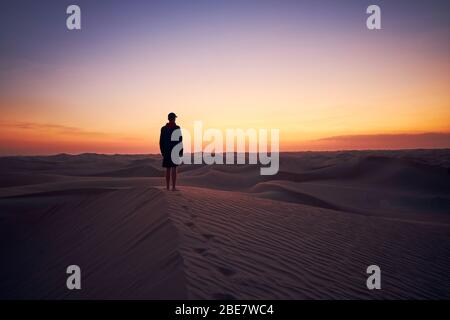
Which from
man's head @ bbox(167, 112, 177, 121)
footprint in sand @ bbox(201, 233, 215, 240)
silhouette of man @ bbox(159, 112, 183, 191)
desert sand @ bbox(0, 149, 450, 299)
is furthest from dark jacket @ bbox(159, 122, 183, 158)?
footprint in sand @ bbox(201, 233, 215, 240)

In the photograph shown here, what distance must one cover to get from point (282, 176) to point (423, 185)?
37.0 ft

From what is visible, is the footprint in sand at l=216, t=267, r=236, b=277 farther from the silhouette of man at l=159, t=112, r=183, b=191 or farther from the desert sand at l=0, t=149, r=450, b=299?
the silhouette of man at l=159, t=112, r=183, b=191

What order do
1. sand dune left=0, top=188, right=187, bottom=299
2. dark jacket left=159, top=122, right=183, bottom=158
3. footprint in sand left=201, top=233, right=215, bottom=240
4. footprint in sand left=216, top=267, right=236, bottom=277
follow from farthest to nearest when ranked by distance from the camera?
dark jacket left=159, top=122, right=183, bottom=158
footprint in sand left=201, top=233, right=215, bottom=240
sand dune left=0, top=188, right=187, bottom=299
footprint in sand left=216, top=267, right=236, bottom=277

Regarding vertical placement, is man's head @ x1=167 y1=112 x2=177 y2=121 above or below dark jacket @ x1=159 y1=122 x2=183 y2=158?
above

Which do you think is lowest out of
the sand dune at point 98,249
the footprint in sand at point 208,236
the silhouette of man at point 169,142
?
the sand dune at point 98,249

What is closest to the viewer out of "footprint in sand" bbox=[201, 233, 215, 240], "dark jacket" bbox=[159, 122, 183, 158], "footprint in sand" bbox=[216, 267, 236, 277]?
"footprint in sand" bbox=[216, 267, 236, 277]

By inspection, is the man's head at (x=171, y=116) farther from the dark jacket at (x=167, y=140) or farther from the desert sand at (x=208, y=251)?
the desert sand at (x=208, y=251)

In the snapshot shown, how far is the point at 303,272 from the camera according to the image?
15.8ft

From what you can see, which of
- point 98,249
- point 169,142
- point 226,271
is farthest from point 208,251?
point 169,142

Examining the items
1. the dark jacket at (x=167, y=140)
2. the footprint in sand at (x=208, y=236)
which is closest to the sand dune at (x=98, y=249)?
the footprint in sand at (x=208, y=236)

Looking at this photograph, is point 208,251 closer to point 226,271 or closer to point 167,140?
point 226,271

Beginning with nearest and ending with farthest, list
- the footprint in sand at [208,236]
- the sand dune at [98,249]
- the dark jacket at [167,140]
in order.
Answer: the sand dune at [98,249], the footprint in sand at [208,236], the dark jacket at [167,140]

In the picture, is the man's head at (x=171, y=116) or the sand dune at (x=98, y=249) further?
the man's head at (x=171, y=116)

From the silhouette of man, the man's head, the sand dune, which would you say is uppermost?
the man's head
